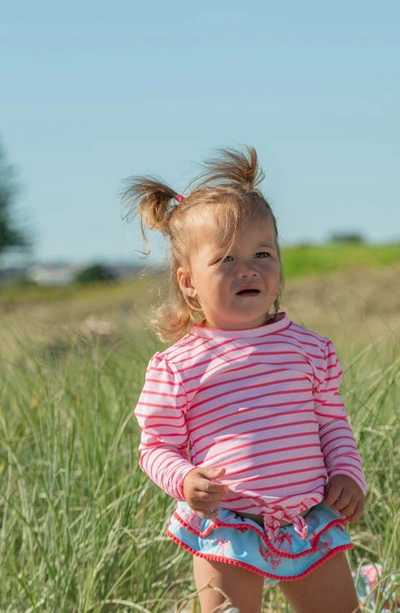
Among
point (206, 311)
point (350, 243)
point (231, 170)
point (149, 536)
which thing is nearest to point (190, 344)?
point (206, 311)

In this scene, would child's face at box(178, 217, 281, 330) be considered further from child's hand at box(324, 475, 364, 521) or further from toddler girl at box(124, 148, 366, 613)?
child's hand at box(324, 475, 364, 521)

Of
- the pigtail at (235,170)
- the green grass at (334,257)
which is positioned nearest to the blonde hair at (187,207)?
the pigtail at (235,170)

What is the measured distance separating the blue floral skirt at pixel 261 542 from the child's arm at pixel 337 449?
0.06 meters

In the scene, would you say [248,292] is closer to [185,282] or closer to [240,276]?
[240,276]

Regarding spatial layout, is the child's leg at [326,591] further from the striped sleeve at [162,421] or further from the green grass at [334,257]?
the green grass at [334,257]

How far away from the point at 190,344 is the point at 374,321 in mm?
8133

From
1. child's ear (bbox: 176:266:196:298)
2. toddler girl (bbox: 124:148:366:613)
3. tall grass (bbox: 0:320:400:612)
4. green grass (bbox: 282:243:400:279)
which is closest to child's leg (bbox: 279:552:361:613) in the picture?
toddler girl (bbox: 124:148:366:613)

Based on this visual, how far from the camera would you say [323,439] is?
2520 millimetres

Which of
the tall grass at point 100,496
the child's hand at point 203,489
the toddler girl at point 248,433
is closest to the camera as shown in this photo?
the child's hand at point 203,489

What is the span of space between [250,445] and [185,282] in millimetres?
473

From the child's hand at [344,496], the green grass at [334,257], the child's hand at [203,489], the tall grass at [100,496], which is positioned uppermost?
the child's hand at [203,489]

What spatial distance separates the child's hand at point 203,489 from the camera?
2.21 m

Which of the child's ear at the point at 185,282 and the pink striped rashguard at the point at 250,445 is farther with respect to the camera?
the child's ear at the point at 185,282

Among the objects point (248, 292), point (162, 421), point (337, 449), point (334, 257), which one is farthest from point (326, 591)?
point (334, 257)
